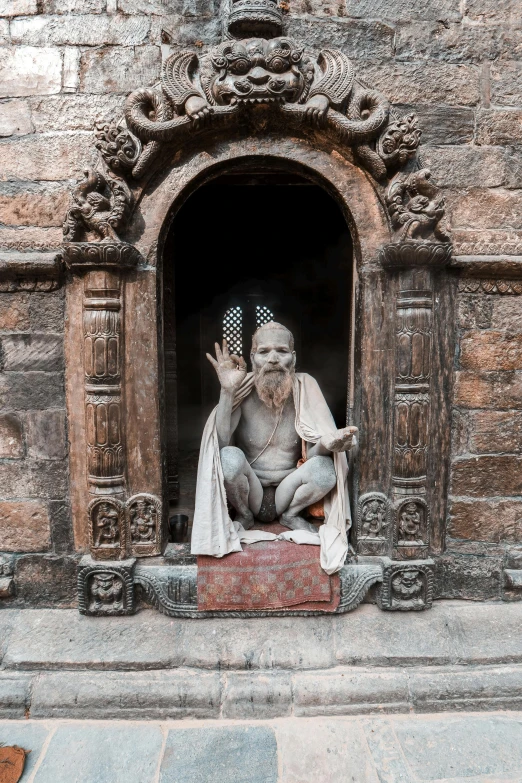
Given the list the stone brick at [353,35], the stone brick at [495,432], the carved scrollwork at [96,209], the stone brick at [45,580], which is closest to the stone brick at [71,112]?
the carved scrollwork at [96,209]

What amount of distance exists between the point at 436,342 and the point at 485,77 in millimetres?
1625

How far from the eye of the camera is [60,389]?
3.24 metres

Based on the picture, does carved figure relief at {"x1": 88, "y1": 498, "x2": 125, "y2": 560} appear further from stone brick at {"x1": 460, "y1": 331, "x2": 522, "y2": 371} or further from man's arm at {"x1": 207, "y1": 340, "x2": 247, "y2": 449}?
stone brick at {"x1": 460, "y1": 331, "x2": 522, "y2": 371}

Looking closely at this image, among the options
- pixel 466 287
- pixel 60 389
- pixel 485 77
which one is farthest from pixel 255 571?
pixel 485 77

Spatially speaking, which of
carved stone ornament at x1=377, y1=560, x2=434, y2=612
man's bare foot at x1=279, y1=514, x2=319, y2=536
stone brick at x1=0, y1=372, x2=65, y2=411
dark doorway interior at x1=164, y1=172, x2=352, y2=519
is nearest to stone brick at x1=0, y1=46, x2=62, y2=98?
stone brick at x1=0, y1=372, x2=65, y2=411

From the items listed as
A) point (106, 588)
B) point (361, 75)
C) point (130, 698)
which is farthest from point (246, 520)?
point (361, 75)

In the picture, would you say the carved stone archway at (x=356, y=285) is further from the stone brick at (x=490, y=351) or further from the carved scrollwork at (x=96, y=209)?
the stone brick at (x=490, y=351)

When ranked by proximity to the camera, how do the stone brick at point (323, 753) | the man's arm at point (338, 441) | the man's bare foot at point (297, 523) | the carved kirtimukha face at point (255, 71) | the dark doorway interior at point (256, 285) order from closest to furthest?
the stone brick at point (323, 753) → the carved kirtimukha face at point (255, 71) → the man's arm at point (338, 441) → the man's bare foot at point (297, 523) → the dark doorway interior at point (256, 285)

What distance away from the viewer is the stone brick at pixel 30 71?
10.3ft

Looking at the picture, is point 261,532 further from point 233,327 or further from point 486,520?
point 233,327

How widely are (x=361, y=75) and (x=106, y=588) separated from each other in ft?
11.4

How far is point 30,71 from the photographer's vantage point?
3160 millimetres

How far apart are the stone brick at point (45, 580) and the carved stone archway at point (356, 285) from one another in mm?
202

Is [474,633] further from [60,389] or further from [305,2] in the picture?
[305,2]
